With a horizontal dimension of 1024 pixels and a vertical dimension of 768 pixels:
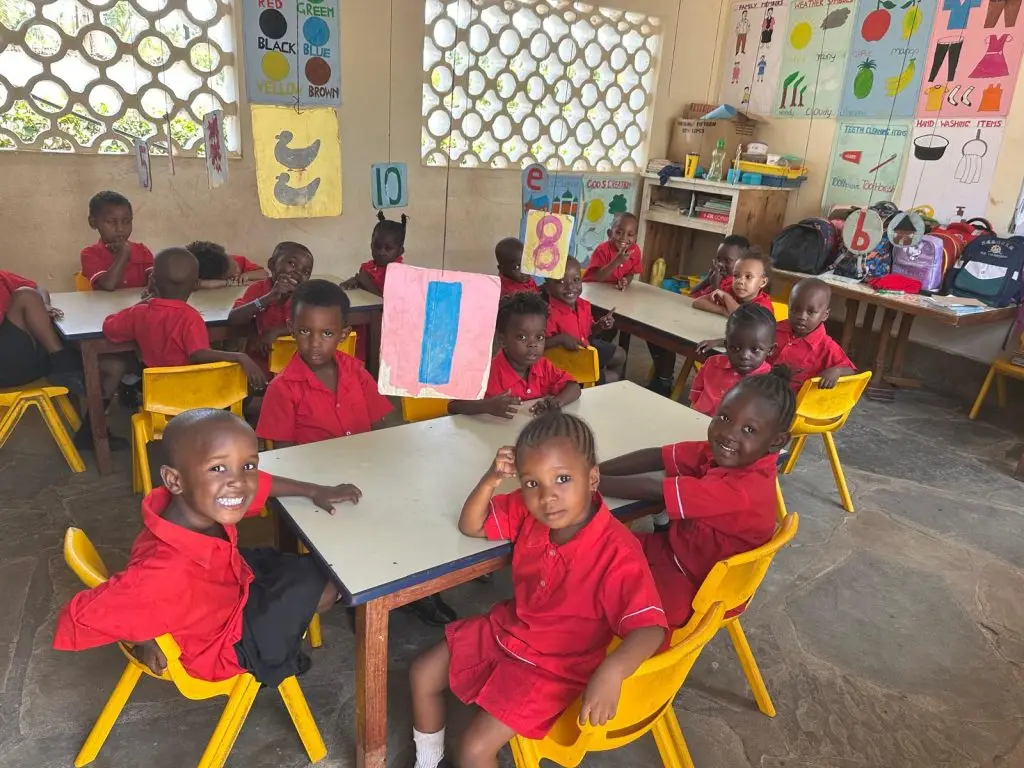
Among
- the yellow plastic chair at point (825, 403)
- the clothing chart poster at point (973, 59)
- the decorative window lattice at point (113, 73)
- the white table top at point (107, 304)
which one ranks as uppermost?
the clothing chart poster at point (973, 59)

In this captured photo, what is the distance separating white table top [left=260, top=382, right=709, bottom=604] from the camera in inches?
50.9

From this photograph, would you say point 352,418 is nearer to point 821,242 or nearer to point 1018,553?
point 1018,553

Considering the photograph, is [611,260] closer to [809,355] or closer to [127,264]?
[809,355]

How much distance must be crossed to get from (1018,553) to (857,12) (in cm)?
361

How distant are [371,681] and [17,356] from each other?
1992 mm

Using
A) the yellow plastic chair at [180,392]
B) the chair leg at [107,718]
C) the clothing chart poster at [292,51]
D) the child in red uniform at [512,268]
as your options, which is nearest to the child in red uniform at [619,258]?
the child in red uniform at [512,268]

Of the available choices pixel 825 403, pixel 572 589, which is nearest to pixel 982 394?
pixel 825 403

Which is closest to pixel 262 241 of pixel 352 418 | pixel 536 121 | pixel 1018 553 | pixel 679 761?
pixel 536 121

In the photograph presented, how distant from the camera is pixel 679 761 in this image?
1.52 m

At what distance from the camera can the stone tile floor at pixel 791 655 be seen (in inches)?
65.9

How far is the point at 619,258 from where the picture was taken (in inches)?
152

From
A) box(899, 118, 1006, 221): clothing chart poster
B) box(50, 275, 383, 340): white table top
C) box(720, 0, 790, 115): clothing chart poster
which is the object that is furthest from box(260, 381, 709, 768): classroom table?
box(720, 0, 790, 115): clothing chart poster

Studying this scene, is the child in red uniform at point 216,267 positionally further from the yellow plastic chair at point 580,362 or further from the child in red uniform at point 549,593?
the child in red uniform at point 549,593

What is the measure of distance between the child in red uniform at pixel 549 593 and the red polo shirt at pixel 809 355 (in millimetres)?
1746
